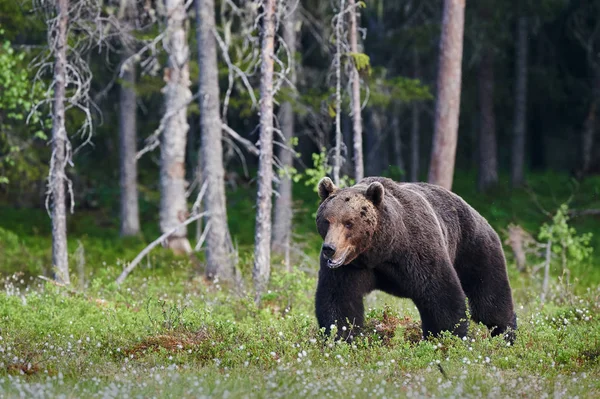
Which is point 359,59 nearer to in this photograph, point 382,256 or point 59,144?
point 59,144

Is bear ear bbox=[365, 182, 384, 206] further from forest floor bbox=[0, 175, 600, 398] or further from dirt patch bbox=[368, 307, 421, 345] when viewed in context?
dirt patch bbox=[368, 307, 421, 345]

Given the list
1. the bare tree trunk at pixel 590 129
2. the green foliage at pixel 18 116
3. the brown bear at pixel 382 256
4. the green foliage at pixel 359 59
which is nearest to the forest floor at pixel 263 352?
the brown bear at pixel 382 256

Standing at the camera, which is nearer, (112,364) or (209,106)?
(112,364)

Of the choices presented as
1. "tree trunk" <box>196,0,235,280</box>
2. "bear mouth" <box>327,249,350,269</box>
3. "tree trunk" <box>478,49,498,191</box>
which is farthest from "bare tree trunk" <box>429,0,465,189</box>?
"tree trunk" <box>478,49,498,191</box>

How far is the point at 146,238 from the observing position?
2253 cm

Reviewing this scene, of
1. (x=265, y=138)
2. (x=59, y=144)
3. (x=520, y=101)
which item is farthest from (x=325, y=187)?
(x=520, y=101)

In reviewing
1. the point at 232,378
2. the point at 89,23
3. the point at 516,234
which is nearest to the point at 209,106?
the point at 89,23

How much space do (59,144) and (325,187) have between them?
672 centimetres

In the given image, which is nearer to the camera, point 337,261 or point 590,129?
point 337,261

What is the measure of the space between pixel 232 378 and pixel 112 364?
4.94 feet

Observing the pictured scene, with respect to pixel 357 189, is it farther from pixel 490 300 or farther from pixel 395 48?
pixel 395 48

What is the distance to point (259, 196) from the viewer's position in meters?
13.2

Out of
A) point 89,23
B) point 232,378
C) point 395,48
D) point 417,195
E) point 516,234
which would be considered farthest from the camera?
point 395,48

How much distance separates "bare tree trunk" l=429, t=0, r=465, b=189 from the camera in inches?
631
